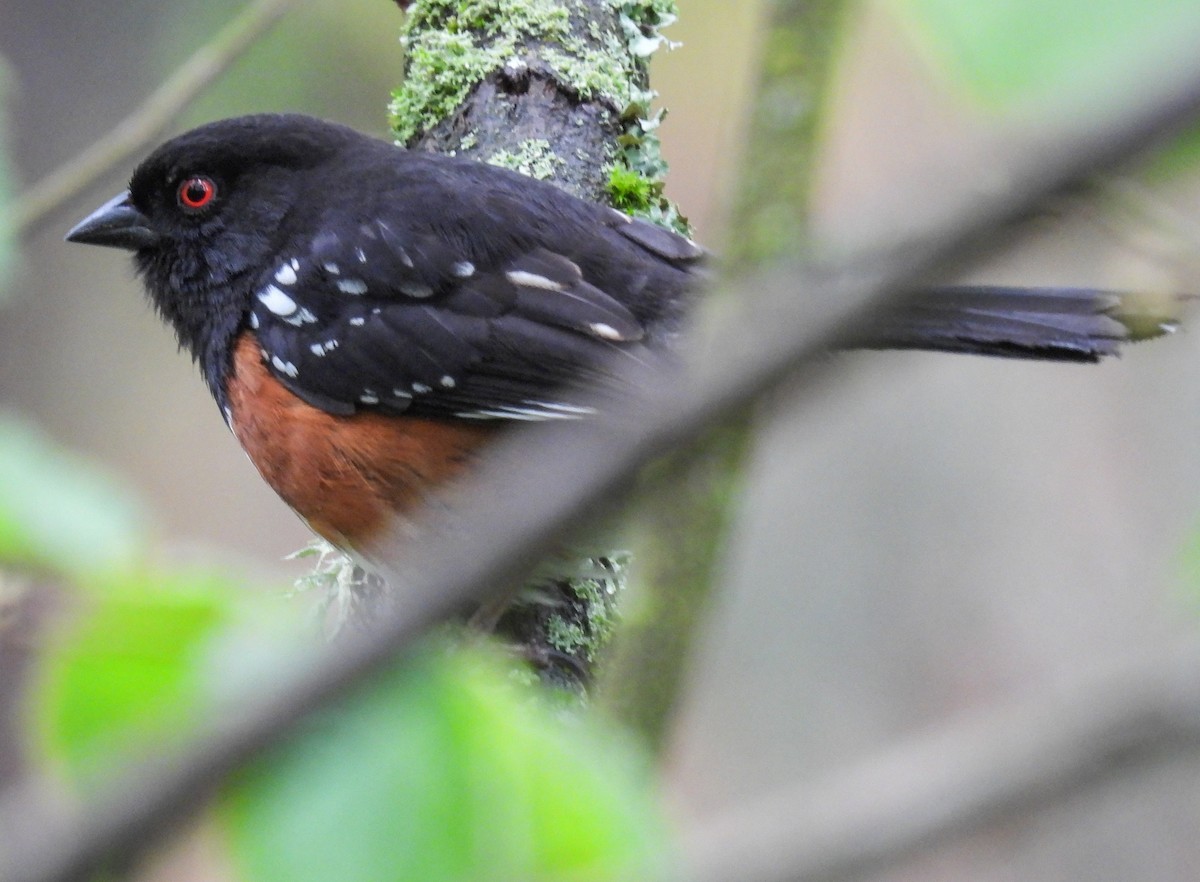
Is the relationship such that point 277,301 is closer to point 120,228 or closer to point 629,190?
point 120,228

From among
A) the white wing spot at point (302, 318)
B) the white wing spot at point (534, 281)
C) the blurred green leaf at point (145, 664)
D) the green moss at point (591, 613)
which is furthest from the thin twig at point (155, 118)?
the blurred green leaf at point (145, 664)

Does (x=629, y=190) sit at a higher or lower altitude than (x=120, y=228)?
higher

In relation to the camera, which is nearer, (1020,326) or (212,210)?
(1020,326)

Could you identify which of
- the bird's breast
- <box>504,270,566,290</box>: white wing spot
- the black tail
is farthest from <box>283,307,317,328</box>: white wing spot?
the black tail

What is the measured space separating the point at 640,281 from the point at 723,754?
315cm

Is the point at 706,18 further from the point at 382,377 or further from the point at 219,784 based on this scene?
the point at 219,784

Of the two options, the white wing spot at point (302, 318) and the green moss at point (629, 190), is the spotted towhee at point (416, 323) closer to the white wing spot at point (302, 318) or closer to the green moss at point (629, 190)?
the white wing spot at point (302, 318)

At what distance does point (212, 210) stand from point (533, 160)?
0.71 metres

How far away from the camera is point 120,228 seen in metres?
3.09

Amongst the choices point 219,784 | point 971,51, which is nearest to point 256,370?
point 971,51

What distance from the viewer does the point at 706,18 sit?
5051mm

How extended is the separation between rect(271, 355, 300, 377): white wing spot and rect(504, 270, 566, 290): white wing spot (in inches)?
18.5

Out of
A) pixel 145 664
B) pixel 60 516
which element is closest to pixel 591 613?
pixel 60 516

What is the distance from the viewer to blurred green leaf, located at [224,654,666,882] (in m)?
0.63
